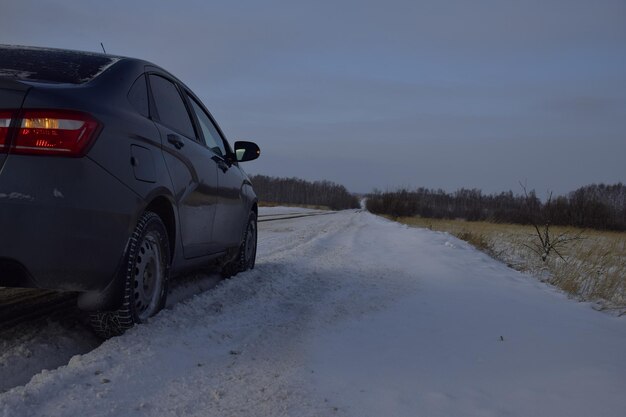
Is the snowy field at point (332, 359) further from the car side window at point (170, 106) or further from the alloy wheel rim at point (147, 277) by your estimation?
the car side window at point (170, 106)

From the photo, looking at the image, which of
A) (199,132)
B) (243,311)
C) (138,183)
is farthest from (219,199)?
(138,183)

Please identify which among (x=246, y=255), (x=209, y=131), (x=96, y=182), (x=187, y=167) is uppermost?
(x=209, y=131)

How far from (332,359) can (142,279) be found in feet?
3.80

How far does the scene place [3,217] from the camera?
196cm

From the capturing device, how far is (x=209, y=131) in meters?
4.36

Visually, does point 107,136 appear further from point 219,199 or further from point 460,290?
point 460,290

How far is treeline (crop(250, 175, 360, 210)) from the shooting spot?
14512 cm

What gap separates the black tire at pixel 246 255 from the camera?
4824 mm

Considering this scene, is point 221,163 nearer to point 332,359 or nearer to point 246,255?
point 246,255

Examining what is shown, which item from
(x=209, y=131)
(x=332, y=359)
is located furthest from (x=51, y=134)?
(x=209, y=131)

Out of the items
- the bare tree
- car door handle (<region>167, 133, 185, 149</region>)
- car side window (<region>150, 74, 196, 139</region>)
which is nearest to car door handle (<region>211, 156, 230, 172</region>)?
car side window (<region>150, 74, 196, 139</region>)

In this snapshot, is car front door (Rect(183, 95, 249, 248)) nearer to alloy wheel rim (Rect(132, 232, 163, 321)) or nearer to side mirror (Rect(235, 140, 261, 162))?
side mirror (Rect(235, 140, 261, 162))

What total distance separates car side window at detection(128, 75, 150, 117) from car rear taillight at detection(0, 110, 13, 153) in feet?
2.29

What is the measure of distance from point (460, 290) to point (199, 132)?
9.35 feet
